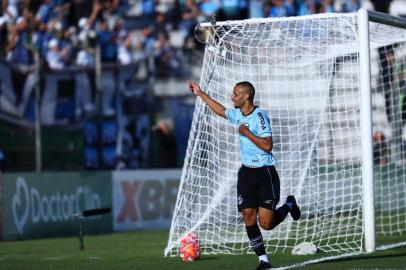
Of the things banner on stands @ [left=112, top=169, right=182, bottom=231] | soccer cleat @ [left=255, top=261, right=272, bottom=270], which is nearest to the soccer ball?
soccer cleat @ [left=255, top=261, right=272, bottom=270]

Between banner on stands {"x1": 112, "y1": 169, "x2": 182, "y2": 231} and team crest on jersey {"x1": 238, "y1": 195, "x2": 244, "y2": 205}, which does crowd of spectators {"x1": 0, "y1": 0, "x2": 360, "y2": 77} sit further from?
team crest on jersey {"x1": 238, "y1": 195, "x2": 244, "y2": 205}

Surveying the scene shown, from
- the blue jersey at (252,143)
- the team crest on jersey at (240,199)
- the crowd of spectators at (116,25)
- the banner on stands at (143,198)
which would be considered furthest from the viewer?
the crowd of spectators at (116,25)

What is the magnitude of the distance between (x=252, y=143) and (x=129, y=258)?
284cm

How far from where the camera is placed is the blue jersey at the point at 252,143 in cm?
1015

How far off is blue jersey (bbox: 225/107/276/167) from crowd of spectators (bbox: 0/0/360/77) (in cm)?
935

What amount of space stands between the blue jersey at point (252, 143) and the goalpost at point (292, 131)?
240 centimetres

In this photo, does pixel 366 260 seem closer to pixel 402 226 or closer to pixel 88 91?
pixel 402 226

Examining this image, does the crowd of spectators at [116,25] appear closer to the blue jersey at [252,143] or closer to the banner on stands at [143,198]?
the banner on stands at [143,198]

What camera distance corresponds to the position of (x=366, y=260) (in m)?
10.9

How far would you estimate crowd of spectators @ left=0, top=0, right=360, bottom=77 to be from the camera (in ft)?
67.8

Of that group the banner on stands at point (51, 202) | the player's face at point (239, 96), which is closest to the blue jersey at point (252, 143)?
the player's face at point (239, 96)

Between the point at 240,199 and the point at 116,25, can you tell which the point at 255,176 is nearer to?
the point at 240,199

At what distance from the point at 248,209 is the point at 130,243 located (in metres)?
5.31

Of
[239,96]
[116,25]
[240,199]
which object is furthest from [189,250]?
[116,25]
